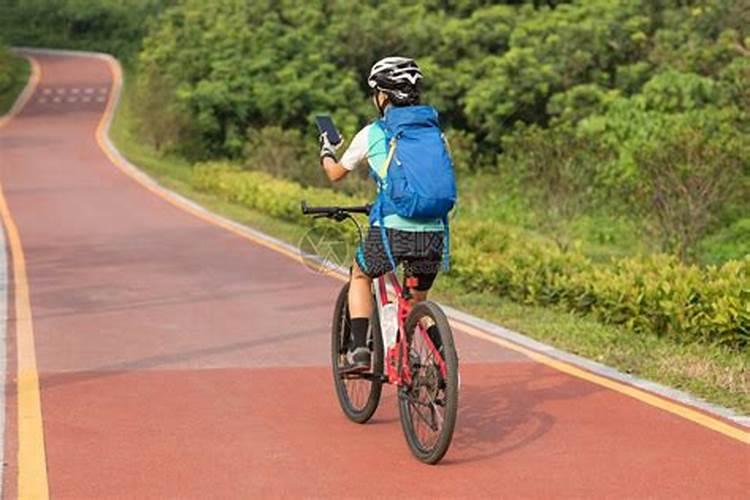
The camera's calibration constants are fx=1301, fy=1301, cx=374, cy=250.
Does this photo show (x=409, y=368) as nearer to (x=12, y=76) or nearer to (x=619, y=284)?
(x=619, y=284)

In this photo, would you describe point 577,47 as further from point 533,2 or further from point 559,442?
point 559,442

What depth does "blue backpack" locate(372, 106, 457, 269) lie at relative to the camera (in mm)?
6066

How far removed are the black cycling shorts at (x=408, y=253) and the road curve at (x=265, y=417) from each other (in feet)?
2.87

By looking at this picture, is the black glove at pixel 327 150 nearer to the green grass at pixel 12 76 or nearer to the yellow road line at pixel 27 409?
the yellow road line at pixel 27 409

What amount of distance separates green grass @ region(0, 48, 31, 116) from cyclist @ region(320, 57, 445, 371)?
43.6m

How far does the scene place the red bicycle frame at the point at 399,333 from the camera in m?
6.29

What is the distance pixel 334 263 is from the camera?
7.30 metres

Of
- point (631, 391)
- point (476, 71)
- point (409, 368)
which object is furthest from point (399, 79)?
point (476, 71)

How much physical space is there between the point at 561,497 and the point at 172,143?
99.7 ft

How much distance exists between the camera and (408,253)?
623 centimetres

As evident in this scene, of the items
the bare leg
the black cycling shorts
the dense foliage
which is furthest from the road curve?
the dense foliage

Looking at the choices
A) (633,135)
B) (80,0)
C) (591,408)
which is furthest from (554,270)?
(80,0)

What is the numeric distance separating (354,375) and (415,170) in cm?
130

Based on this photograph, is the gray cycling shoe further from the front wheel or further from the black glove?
the black glove
